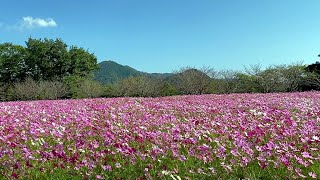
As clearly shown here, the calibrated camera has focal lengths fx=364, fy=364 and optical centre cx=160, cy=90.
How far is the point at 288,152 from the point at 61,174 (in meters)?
3.21

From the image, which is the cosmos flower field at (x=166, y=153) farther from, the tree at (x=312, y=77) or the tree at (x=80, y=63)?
the tree at (x=80, y=63)

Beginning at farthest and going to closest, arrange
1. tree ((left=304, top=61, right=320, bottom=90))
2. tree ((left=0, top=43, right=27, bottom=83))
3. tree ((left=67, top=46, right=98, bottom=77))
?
tree ((left=67, top=46, right=98, bottom=77)) < tree ((left=0, top=43, right=27, bottom=83)) < tree ((left=304, top=61, right=320, bottom=90))

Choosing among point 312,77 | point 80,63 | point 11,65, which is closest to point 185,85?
point 312,77

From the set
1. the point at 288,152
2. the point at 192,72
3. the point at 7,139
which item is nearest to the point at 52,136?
the point at 7,139

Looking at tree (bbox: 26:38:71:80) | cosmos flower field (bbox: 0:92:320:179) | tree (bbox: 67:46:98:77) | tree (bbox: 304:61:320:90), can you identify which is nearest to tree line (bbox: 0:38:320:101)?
tree (bbox: 304:61:320:90)

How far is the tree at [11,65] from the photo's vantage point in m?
61.7

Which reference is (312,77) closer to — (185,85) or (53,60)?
(185,85)

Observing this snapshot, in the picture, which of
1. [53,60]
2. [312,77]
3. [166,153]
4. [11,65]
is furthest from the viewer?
[53,60]

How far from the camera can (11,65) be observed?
6212cm

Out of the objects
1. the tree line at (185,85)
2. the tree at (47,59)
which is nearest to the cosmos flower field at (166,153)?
the tree line at (185,85)

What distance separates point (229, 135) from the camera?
6.72 meters

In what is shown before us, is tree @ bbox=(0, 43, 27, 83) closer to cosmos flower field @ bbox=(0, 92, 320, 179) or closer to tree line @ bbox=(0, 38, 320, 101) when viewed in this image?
tree line @ bbox=(0, 38, 320, 101)

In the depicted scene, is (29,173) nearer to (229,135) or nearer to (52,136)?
(52,136)

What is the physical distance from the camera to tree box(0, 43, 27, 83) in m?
61.7
